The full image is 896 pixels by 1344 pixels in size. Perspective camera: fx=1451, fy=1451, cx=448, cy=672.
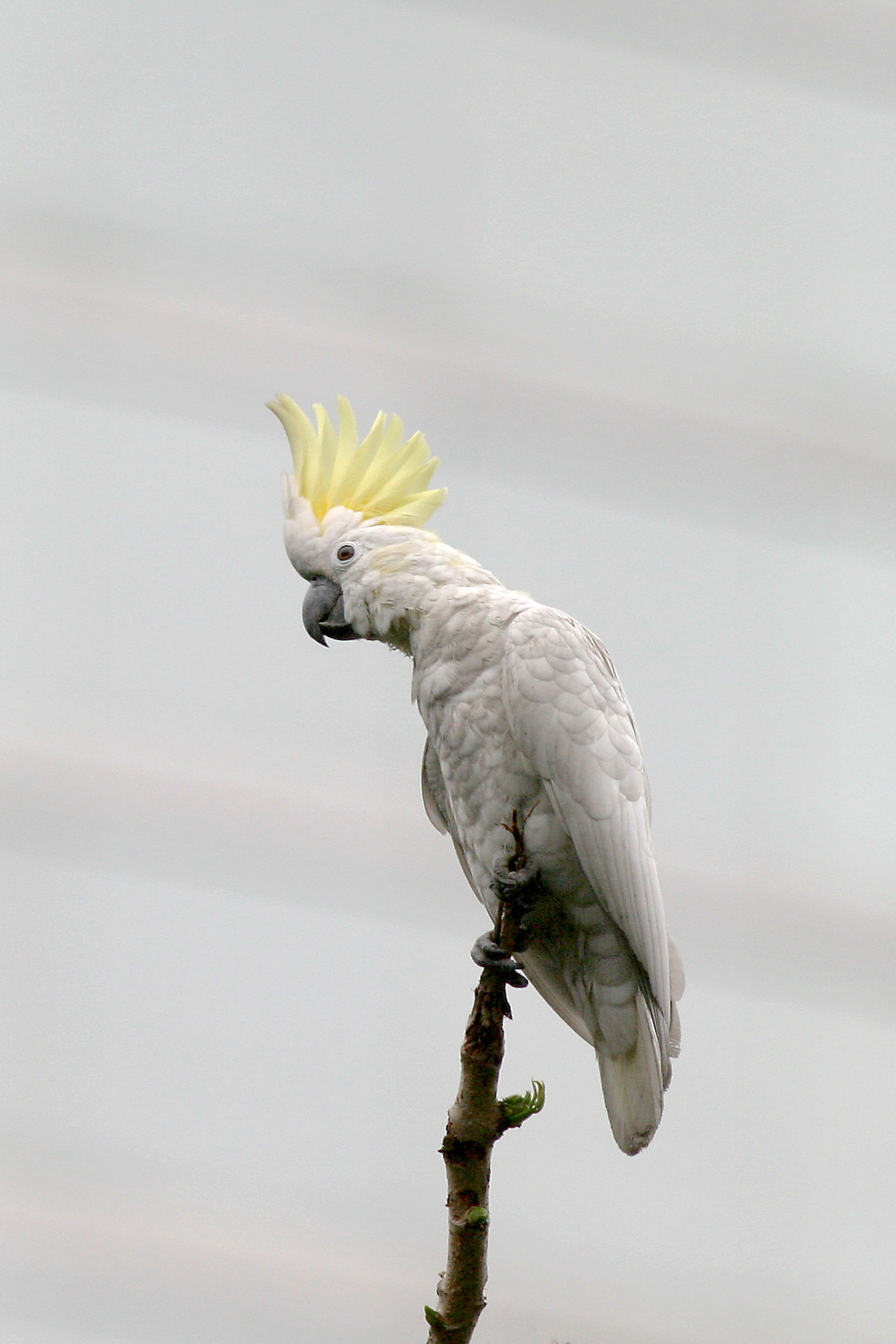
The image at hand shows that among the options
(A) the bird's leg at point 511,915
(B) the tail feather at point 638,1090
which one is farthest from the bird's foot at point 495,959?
(B) the tail feather at point 638,1090

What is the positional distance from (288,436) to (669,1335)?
12.4 ft

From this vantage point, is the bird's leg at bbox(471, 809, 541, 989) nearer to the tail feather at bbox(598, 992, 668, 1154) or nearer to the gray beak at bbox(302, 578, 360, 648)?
the tail feather at bbox(598, 992, 668, 1154)

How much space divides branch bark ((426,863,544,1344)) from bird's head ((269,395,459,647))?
792 millimetres

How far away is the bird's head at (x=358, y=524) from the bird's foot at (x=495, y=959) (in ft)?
2.18

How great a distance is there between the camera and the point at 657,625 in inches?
198

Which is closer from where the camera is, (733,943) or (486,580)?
(486,580)

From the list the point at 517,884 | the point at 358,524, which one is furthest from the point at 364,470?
the point at 517,884

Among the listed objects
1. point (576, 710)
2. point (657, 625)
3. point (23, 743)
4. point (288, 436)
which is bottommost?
point (576, 710)

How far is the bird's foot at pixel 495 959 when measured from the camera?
6.66 ft

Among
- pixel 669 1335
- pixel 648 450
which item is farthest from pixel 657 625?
pixel 669 1335

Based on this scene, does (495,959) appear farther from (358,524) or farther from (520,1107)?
(358,524)

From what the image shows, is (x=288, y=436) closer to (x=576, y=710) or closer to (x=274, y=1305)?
(x=576, y=710)

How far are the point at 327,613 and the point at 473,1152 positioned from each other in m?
1.04

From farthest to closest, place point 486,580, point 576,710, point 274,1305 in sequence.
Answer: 1. point 274,1305
2. point 486,580
3. point 576,710
